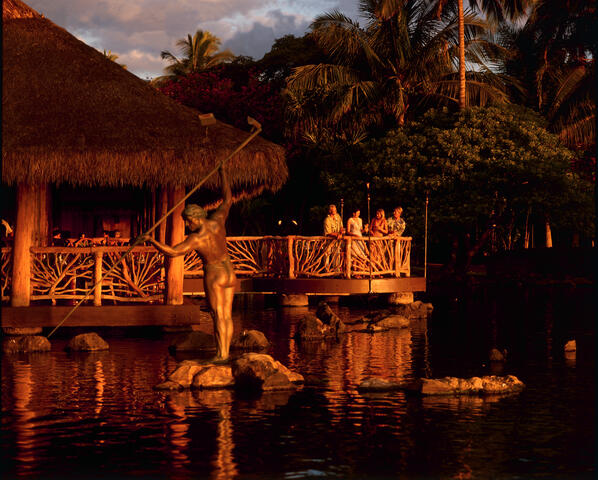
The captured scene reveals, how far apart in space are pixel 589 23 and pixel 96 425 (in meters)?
36.8

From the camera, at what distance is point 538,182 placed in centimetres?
3388

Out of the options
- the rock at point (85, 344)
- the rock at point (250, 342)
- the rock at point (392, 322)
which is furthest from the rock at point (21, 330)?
the rock at point (392, 322)

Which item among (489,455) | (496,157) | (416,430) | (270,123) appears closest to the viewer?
(489,455)

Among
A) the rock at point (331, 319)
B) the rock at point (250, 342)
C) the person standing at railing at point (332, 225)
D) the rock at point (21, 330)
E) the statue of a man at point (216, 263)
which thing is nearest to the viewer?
the statue of a man at point (216, 263)

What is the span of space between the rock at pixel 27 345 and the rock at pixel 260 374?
469 centimetres

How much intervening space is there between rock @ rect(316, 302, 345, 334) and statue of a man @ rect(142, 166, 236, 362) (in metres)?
5.92

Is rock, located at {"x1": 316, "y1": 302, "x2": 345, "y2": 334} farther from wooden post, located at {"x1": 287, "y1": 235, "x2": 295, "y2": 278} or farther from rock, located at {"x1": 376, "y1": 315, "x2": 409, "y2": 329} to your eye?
wooden post, located at {"x1": 287, "y1": 235, "x2": 295, "y2": 278}

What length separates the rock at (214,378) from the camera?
12.1 m

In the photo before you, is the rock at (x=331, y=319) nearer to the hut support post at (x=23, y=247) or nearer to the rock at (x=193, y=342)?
the rock at (x=193, y=342)

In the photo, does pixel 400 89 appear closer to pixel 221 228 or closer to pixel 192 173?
pixel 192 173

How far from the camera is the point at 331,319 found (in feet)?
62.6

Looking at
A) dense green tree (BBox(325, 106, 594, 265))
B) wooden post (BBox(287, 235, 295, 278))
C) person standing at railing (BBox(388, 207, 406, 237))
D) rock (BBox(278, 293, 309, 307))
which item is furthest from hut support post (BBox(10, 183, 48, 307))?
dense green tree (BBox(325, 106, 594, 265))

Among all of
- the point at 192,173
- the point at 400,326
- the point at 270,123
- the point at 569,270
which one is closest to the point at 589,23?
the point at 569,270

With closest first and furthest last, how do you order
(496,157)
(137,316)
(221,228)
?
(221,228) → (137,316) → (496,157)
